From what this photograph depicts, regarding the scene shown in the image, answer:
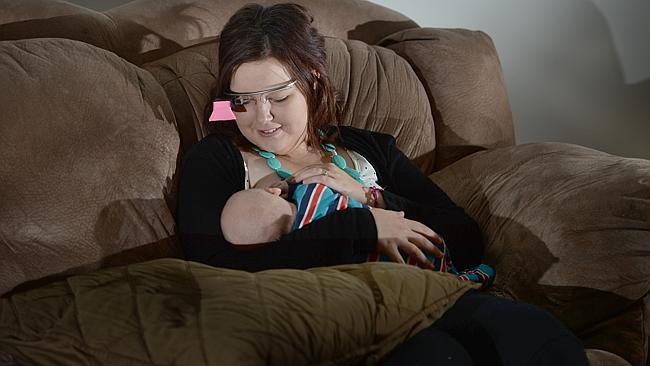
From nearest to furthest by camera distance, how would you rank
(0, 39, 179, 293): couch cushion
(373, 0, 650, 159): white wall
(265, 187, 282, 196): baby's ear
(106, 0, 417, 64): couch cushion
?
(0, 39, 179, 293): couch cushion < (265, 187, 282, 196): baby's ear < (106, 0, 417, 64): couch cushion < (373, 0, 650, 159): white wall

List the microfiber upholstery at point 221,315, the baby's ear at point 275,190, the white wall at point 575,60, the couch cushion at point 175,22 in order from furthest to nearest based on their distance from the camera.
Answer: the white wall at point 575,60 → the couch cushion at point 175,22 → the baby's ear at point 275,190 → the microfiber upholstery at point 221,315

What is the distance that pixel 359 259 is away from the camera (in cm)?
145

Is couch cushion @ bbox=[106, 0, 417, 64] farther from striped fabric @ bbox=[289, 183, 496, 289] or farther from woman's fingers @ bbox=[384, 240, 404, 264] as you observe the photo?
woman's fingers @ bbox=[384, 240, 404, 264]

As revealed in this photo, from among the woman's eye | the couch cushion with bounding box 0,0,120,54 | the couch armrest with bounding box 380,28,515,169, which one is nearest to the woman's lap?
the woman's eye

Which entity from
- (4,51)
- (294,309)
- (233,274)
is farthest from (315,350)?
(4,51)

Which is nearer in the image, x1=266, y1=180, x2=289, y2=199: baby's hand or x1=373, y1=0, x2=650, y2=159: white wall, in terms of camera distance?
x1=266, y1=180, x2=289, y2=199: baby's hand

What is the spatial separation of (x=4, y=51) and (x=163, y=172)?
0.35 metres

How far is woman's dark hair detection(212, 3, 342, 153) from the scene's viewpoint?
61.1 inches

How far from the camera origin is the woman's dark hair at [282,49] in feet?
5.09

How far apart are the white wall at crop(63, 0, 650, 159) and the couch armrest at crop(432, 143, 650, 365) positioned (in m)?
0.79

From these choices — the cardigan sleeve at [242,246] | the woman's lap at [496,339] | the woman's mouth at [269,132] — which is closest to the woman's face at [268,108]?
the woman's mouth at [269,132]

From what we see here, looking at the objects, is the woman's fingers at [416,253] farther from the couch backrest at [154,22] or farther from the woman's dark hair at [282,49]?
the couch backrest at [154,22]

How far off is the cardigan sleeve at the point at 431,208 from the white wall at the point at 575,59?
33.8 inches

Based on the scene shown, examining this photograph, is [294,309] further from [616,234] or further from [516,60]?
[516,60]
